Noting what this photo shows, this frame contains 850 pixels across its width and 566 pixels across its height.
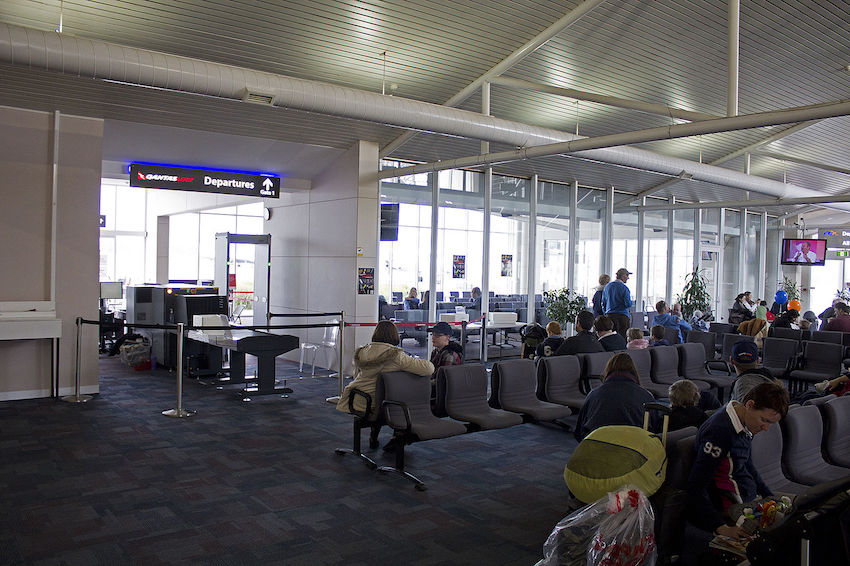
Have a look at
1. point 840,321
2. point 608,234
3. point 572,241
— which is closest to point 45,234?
point 572,241

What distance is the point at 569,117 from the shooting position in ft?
35.3

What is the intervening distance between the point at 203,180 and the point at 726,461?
8.64 metres

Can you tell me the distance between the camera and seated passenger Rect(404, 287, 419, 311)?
13352 mm

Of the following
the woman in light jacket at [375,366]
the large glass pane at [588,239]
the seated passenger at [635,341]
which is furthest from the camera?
the large glass pane at [588,239]

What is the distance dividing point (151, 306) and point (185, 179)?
247 cm

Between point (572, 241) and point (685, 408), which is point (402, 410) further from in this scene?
point (572, 241)

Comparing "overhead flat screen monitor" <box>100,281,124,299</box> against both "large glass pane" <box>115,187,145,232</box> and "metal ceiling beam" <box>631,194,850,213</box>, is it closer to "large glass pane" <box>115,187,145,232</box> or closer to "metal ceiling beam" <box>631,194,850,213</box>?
"large glass pane" <box>115,187,145,232</box>

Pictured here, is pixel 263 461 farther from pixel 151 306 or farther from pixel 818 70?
pixel 818 70

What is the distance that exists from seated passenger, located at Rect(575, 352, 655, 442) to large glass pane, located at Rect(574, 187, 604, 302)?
1007 centimetres

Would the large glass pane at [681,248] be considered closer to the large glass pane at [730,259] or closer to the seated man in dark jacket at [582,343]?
the large glass pane at [730,259]

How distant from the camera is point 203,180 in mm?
10070

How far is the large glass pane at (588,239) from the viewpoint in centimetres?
1464

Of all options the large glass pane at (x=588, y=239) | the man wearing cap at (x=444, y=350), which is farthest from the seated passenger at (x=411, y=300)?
the man wearing cap at (x=444, y=350)

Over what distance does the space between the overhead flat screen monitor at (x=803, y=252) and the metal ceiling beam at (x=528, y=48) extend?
11.7 metres
